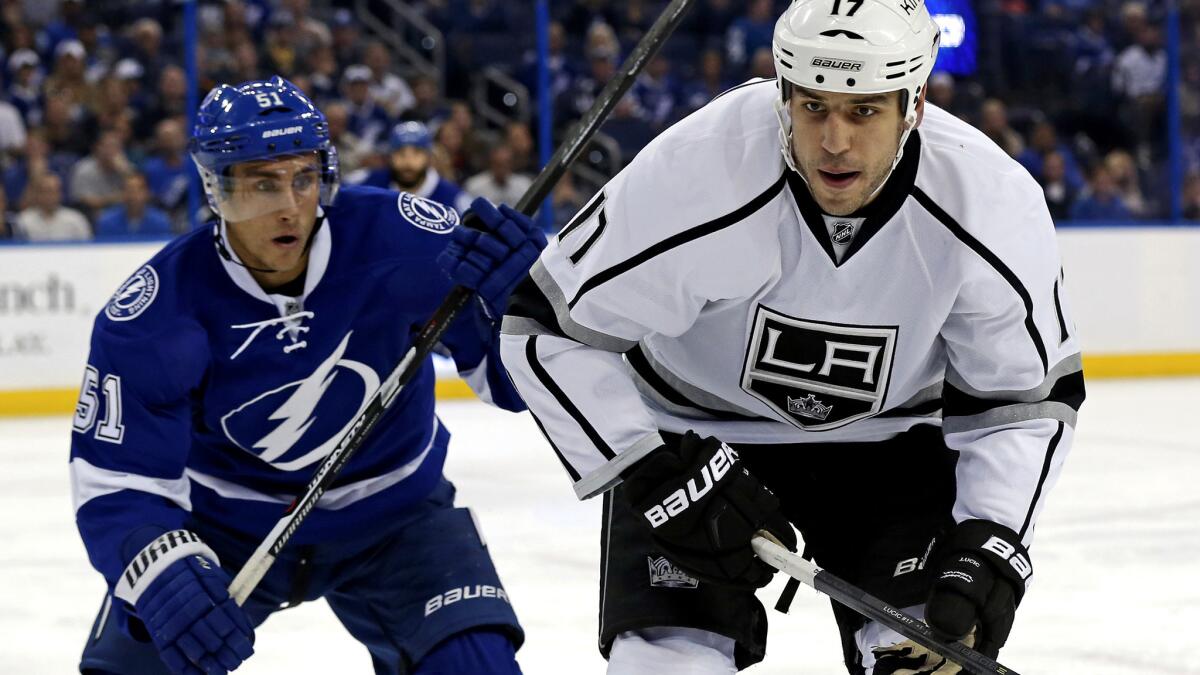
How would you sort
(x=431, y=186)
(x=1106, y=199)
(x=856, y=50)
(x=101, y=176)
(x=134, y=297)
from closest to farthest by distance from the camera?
(x=856, y=50) < (x=134, y=297) < (x=431, y=186) < (x=101, y=176) < (x=1106, y=199)

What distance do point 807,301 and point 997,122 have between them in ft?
20.4

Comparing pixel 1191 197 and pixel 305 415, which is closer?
pixel 305 415

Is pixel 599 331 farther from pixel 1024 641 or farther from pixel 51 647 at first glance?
pixel 51 647

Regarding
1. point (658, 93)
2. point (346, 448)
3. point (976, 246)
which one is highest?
point (976, 246)

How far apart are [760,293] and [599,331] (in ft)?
0.69

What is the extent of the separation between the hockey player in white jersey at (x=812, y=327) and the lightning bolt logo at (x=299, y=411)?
427 mm

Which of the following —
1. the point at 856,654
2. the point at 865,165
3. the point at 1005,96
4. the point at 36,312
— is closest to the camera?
the point at 865,165

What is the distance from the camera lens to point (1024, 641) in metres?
3.15

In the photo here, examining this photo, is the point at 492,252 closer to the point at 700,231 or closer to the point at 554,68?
the point at 700,231

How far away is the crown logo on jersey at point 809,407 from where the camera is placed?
214 centimetres

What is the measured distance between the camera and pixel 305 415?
8.02 ft

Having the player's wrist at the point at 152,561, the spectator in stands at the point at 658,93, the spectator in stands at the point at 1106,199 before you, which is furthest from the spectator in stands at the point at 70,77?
the player's wrist at the point at 152,561

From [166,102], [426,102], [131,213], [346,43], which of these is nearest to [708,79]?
[426,102]

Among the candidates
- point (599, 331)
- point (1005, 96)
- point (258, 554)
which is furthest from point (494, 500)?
point (1005, 96)
